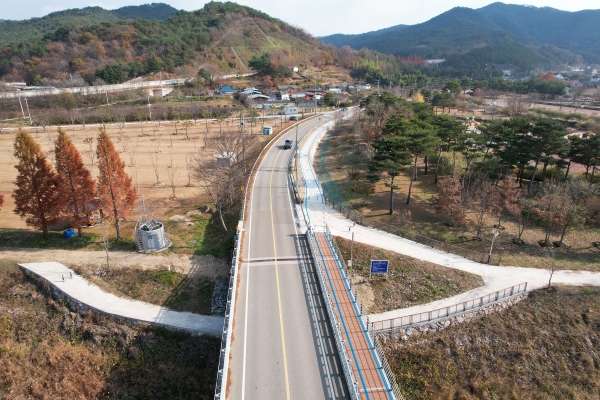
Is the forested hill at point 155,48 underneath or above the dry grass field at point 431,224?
above

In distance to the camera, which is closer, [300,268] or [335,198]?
[300,268]

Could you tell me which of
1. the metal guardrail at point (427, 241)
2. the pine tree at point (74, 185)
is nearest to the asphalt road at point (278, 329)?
the metal guardrail at point (427, 241)

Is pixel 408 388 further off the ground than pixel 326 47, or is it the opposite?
pixel 326 47

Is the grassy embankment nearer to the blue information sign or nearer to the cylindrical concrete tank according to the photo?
the cylindrical concrete tank

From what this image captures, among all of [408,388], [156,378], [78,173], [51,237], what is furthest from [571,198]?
[51,237]

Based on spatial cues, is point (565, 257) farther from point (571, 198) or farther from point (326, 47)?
point (326, 47)

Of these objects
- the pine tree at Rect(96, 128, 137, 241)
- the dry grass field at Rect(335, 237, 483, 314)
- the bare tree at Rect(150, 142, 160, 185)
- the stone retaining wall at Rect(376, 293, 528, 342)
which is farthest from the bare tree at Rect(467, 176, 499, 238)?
the bare tree at Rect(150, 142, 160, 185)

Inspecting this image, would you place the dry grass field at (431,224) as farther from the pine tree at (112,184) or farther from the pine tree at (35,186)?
the pine tree at (35,186)
